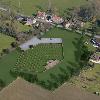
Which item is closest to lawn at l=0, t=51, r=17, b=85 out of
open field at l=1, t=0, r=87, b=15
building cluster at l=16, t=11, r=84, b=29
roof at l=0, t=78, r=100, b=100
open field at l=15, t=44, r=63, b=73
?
open field at l=15, t=44, r=63, b=73

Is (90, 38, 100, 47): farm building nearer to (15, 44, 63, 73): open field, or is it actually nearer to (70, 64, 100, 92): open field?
(15, 44, 63, 73): open field

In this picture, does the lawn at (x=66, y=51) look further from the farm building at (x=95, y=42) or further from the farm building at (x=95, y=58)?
the farm building at (x=95, y=42)

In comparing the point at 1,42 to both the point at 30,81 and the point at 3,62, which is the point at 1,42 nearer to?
the point at 3,62

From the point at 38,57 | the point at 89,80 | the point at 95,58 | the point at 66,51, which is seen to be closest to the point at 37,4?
the point at 66,51

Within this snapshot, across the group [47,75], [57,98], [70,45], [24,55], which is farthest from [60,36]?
[57,98]

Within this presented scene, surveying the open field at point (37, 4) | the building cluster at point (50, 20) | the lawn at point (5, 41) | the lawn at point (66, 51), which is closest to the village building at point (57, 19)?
the building cluster at point (50, 20)

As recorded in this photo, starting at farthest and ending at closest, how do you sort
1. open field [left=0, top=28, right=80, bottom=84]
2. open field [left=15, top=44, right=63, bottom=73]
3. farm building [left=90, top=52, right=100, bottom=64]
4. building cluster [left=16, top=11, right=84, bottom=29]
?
building cluster [left=16, top=11, right=84, bottom=29]
farm building [left=90, top=52, right=100, bottom=64]
open field [left=15, top=44, right=63, bottom=73]
open field [left=0, top=28, right=80, bottom=84]
